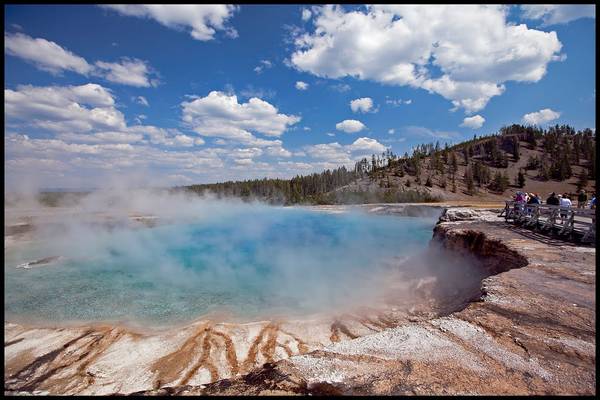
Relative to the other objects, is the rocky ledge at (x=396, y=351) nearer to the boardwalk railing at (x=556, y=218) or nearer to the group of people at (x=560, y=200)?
the boardwalk railing at (x=556, y=218)

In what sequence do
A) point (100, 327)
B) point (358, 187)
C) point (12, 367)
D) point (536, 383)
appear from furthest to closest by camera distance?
1. point (358, 187)
2. point (100, 327)
3. point (12, 367)
4. point (536, 383)

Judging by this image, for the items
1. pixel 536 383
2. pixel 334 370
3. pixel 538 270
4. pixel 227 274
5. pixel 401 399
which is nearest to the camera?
pixel 401 399

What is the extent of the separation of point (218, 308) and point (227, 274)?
14.8 feet

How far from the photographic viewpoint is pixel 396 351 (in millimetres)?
4031

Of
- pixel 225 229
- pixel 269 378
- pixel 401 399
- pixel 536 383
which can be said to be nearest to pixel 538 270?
pixel 536 383

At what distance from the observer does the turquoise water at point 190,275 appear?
10516 millimetres

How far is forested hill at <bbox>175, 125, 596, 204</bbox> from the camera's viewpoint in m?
68.9

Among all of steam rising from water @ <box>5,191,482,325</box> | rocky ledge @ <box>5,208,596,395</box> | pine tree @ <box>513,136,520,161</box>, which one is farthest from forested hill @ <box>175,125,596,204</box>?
rocky ledge @ <box>5,208,596,395</box>

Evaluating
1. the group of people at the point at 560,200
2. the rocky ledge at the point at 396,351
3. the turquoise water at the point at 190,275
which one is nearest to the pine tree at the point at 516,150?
the turquoise water at the point at 190,275

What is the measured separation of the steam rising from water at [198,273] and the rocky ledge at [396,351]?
1.80 m

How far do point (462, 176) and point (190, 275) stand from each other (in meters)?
88.0

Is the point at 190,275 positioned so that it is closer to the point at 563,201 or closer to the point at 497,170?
the point at 563,201

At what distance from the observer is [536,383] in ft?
10.9

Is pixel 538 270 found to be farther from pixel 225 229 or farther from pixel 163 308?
pixel 225 229
